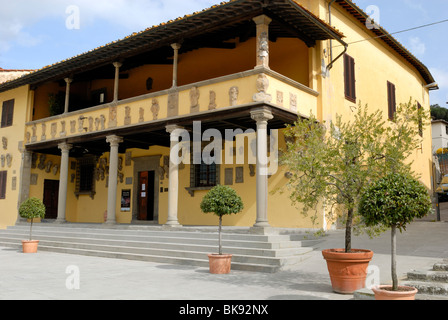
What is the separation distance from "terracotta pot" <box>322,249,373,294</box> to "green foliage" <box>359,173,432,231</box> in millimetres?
1148

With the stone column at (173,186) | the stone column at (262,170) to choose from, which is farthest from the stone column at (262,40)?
the stone column at (173,186)

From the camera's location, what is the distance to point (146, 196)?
704 inches

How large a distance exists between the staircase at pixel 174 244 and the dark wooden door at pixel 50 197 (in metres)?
3.86

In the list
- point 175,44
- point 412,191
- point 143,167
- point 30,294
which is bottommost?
point 30,294

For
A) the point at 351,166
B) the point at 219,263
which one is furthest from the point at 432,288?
the point at 219,263

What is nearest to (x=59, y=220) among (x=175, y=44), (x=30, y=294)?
(x=175, y=44)

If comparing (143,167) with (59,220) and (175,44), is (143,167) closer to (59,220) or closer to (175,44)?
(59,220)

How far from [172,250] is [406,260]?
219 inches

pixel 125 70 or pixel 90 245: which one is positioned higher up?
pixel 125 70

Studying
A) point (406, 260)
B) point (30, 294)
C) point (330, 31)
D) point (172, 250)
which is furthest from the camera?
point (330, 31)

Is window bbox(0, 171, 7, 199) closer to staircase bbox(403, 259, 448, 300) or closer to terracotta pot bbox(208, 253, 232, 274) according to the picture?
terracotta pot bbox(208, 253, 232, 274)

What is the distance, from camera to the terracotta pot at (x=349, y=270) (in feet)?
21.2

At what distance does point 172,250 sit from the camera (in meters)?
10.9

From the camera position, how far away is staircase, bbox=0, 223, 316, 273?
9383mm
